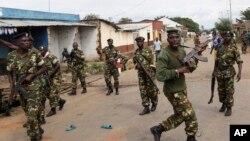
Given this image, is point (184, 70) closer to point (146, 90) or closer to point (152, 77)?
point (152, 77)

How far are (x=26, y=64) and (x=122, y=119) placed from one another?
2653mm

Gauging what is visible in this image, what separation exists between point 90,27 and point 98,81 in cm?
1183

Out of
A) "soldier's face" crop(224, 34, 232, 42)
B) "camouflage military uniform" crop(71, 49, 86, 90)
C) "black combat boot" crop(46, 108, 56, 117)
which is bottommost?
"black combat boot" crop(46, 108, 56, 117)

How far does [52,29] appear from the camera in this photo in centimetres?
2320

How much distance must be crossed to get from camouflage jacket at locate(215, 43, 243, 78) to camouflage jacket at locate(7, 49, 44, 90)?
350cm

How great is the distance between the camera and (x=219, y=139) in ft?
20.4

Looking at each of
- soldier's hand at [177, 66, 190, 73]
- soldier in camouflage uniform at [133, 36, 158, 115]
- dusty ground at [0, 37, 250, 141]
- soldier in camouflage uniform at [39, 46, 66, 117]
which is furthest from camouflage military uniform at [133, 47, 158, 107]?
soldier's hand at [177, 66, 190, 73]

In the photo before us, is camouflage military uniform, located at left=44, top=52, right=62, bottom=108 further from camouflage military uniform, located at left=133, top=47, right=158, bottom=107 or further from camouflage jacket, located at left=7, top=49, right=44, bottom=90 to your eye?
camouflage jacket, located at left=7, top=49, right=44, bottom=90

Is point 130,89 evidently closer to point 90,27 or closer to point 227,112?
point 227,112

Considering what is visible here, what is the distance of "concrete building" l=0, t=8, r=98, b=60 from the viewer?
18391 millimetres

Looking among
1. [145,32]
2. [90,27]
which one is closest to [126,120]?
[90,27]

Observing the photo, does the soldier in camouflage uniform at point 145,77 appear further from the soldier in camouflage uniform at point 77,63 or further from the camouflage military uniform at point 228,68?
the soldier in camouflage uniform at point 77,63


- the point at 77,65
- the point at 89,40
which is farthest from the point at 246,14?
the point at 77,65

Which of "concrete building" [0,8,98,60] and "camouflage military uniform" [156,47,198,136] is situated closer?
"camouflage military uniform" [156,47,198,136]
